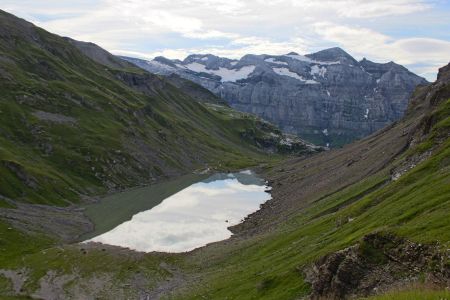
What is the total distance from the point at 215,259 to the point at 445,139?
45.9 metres

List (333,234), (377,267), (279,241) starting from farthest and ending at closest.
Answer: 1. (279,241)
2. (333,234)
3. (377,267)

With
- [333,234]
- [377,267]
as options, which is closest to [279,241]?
[333,234]

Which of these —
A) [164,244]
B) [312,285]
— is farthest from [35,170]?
[312,285]

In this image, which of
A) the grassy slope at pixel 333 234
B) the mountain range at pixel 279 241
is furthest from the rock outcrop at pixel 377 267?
the grassy slope at pixel 333 234

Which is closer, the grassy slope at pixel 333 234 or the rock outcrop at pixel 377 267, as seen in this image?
the rock outcrop at pixel 377 267

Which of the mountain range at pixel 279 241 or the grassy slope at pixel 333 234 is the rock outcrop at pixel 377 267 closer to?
the mountain range at pixel 279 241

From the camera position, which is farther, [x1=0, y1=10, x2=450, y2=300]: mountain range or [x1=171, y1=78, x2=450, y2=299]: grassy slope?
[x1=171, y1=78, x2=450, y2=299]: grassy slope

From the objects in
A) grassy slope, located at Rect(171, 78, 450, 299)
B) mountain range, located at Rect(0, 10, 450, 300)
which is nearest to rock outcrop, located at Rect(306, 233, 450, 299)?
mountain range, located at Rect(0, 10, 450, 300)

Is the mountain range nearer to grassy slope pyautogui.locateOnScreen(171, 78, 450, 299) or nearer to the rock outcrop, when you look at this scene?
the rock outcrop

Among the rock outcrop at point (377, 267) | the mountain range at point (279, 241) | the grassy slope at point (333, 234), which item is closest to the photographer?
the rock outcrop at point (377, 267)

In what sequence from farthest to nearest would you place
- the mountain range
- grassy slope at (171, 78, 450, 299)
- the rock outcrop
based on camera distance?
grassy slope at (171, 78, 450, 299) < the mountain range < the rock outcrop

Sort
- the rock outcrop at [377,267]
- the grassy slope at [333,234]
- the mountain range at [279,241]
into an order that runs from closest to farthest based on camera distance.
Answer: the rock outcrop at [377,267] → the mountain range at [279,241] → the grassy slope at [333,234]

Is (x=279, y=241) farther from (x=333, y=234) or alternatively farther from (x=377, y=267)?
(x=377, y=267)

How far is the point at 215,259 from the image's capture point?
3438 inches
